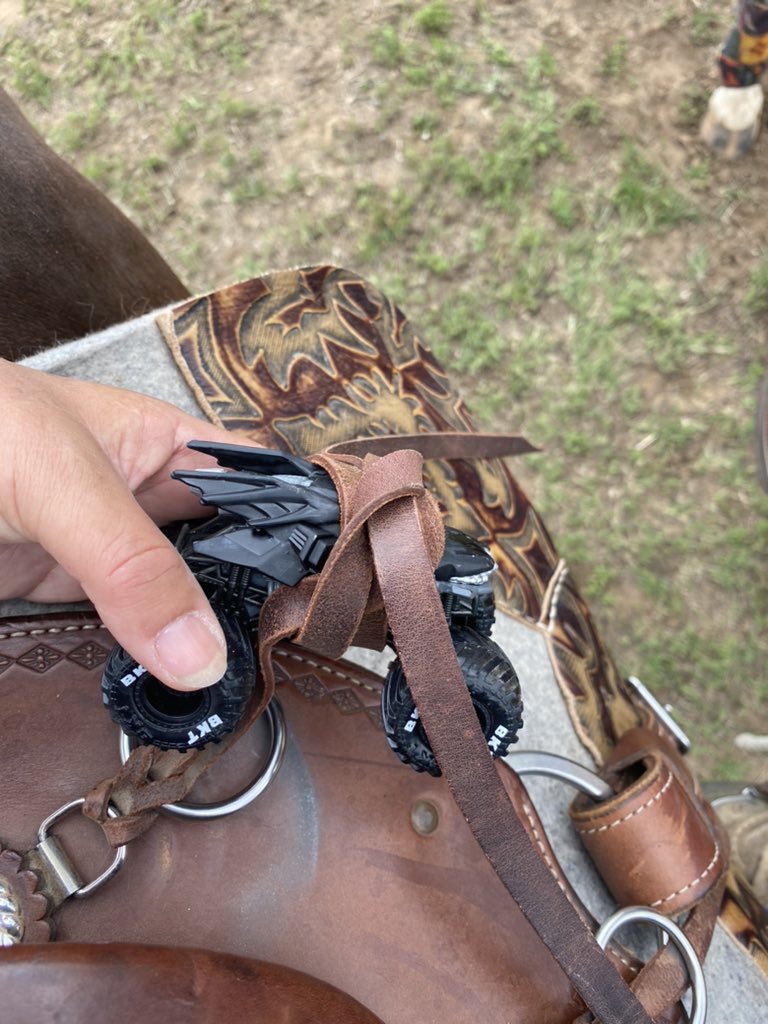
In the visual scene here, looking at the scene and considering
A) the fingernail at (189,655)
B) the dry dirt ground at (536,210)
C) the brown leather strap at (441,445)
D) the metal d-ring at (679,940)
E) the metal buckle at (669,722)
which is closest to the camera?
the fingernail at (189,655)

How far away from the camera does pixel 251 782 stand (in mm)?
780

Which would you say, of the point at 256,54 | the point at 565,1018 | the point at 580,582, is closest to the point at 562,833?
the point at 565,1018

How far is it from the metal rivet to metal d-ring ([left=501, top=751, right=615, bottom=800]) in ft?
0.31

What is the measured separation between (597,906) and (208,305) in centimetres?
83

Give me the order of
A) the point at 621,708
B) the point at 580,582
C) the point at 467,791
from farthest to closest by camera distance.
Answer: the point at 580,582, the point at 621,708, the point at 467,791

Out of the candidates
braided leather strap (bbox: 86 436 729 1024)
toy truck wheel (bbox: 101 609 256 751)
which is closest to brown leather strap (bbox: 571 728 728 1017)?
braided leather strap (bbox: 86 436 729 1024)

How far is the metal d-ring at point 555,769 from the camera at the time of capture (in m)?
0.88

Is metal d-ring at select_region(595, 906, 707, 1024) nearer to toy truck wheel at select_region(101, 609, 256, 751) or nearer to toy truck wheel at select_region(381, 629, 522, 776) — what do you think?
toy truck wheel at select_region(381, 629, 522, 776)

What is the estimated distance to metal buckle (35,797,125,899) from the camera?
68 centimetres

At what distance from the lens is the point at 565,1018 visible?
78 centimetres

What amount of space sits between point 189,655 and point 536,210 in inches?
70.7

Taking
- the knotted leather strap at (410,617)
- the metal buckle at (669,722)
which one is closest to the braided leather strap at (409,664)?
the knotted leather strap at (410,617)

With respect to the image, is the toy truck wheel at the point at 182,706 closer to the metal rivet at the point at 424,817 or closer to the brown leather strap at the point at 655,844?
the metal rivet at the point at 424,817

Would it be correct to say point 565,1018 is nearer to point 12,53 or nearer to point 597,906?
point 597,906
